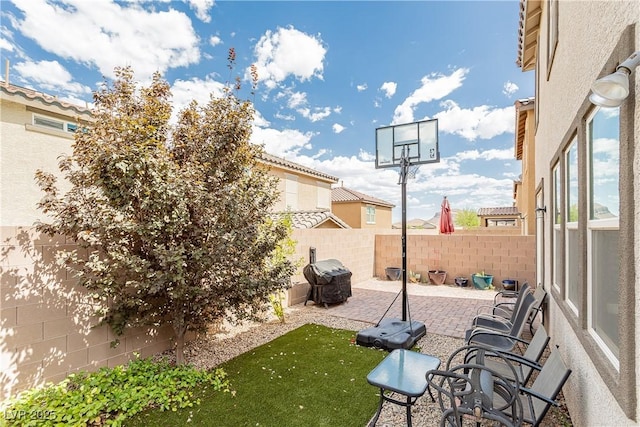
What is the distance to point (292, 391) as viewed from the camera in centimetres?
439

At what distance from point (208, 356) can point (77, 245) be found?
2885 mm

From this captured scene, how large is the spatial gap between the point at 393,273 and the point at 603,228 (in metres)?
11.5

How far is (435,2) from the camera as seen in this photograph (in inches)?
336

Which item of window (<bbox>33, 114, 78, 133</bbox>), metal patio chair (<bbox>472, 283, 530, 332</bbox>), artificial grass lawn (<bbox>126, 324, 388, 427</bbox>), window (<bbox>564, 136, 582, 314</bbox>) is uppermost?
window (<bbox>33, 114, 78, 133</bbox>)

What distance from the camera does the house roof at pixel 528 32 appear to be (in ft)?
23.0

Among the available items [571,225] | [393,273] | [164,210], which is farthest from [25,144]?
[393,273]

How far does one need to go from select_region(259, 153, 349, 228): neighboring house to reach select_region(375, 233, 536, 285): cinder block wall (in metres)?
2.96

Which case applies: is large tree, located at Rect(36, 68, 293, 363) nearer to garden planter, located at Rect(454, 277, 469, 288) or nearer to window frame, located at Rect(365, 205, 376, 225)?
garden planter, located at Rect(454, 277, 469, 288)

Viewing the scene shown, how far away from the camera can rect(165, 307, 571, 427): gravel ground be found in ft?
12.3

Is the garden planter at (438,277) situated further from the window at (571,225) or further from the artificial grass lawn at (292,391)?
the window at (571,225)

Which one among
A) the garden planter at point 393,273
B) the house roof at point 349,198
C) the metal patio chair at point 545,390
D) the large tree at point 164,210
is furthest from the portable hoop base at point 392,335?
the house roof at point 349,198

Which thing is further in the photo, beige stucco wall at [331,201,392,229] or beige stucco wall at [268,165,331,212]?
beige stucco wall at [331,201,392,229]

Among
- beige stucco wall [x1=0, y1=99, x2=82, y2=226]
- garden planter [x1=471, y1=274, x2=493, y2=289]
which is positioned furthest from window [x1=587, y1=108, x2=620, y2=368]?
beige stucco wall [x1=0, y1=99, x2=82, y2=226]

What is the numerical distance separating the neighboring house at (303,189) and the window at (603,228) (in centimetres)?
1134
